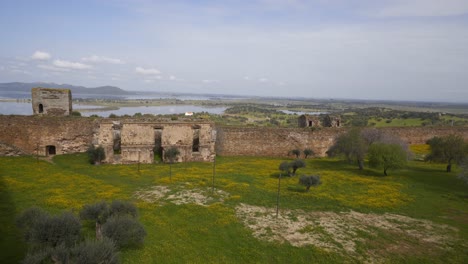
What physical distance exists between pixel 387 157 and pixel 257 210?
39.1 ft

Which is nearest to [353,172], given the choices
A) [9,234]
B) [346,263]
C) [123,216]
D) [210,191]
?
[210,191]

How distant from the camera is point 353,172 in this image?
22.0 meters

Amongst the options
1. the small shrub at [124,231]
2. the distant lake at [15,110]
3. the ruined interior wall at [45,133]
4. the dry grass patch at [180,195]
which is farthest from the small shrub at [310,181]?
the distant lake at [15,110]

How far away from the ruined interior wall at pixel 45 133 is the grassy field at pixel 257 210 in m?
1.83

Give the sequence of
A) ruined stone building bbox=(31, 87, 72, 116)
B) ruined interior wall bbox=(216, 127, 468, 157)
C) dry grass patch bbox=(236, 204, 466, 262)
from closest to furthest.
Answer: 1. dry grass patch bbox=(236, 204, 466, 262)
2. ruined stone building bbox=(31, 87, 72, 116)
3. ruined interior wall bbox=(216, 127, 468, 157)

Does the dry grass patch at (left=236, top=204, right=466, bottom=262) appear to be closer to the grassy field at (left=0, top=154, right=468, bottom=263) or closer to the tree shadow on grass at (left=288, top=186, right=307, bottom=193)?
the grassy field at (left=0, top=154, right=468, bottom=263)

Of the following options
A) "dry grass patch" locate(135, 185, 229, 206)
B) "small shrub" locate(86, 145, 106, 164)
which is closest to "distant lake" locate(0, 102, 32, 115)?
"small shrub" locate(86, 145, 106, 164)

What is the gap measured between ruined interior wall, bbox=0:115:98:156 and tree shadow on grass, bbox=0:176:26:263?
421 inches

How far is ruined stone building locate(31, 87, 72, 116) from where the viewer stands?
2489 cm

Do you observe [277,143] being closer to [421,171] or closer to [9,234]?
[421,171]

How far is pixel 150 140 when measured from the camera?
22.8m

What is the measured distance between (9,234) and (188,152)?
14937mm

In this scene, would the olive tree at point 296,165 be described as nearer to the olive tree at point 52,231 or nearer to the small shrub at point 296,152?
the small shrub at point 296,152

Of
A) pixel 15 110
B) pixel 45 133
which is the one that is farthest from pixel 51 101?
pixel 15 110
